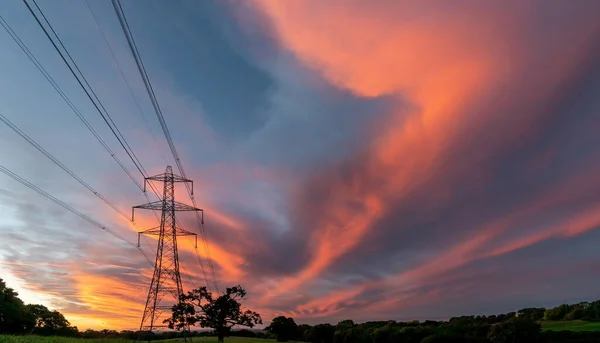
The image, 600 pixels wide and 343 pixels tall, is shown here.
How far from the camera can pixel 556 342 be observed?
357ft

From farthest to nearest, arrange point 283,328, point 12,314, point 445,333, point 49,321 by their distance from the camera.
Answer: point 283,328 → point 445,333 → point 49,321 → point 12,314

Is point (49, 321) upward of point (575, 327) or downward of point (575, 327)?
upward

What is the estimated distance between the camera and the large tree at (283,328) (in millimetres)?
175875

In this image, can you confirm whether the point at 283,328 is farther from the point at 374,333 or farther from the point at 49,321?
the point at 49,321

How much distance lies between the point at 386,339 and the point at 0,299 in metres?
122

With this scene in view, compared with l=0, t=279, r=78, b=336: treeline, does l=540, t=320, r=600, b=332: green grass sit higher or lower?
lower

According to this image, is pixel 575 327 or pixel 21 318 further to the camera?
pixel 575 327

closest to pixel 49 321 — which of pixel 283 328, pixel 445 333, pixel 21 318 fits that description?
pixel 21 318

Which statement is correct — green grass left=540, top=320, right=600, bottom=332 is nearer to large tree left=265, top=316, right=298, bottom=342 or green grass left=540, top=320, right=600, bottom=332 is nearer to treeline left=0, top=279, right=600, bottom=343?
treeline left=0, top=279, right=600, bottom=343

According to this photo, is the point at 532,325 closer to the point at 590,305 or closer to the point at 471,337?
the point at 471,337

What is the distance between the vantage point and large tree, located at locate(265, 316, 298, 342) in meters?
176

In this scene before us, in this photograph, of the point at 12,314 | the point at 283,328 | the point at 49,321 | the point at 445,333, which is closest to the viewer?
the point at 12,314

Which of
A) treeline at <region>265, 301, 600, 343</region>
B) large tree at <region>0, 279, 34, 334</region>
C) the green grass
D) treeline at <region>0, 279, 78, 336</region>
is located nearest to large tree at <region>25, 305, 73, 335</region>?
treeline at <region>0, 279, 78, 336</region>

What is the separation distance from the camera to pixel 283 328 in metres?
177
